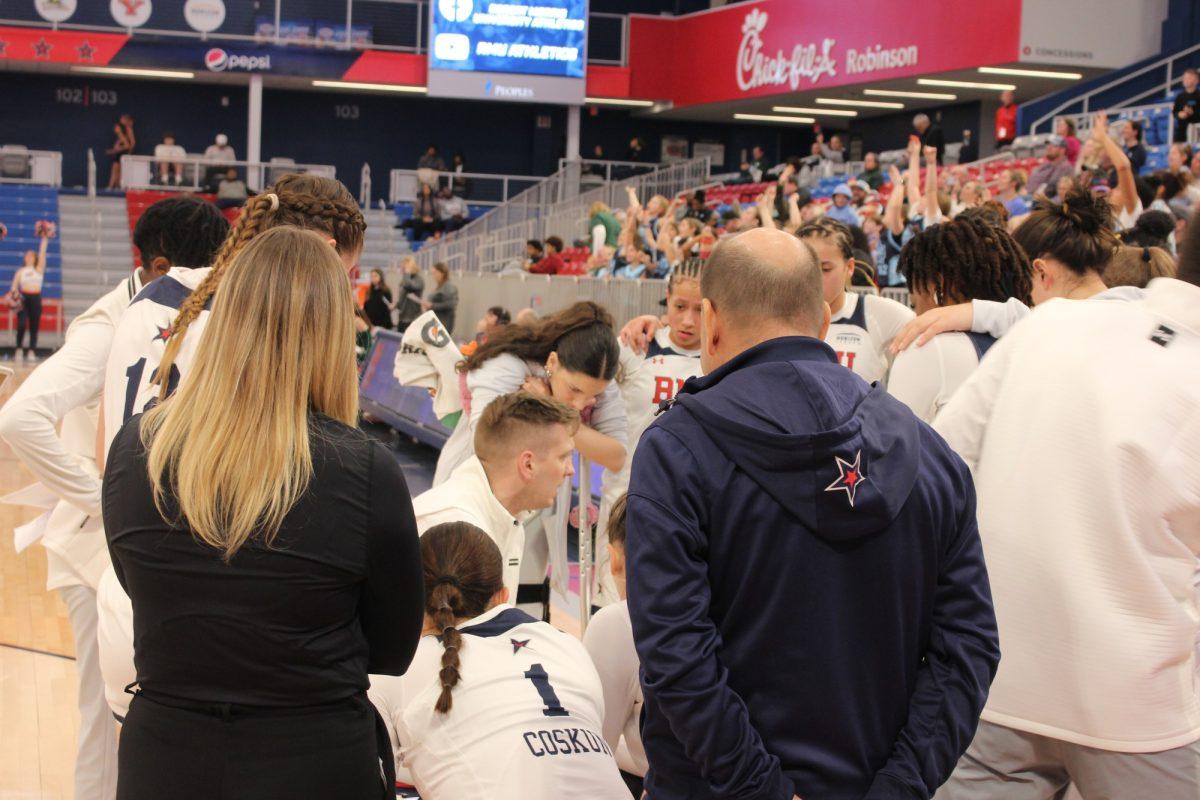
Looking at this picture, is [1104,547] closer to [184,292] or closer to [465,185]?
[184,292]

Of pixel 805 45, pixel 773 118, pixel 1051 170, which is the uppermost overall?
pixel 805 45

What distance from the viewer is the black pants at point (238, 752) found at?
1.94 metres

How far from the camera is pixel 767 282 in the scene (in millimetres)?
2029

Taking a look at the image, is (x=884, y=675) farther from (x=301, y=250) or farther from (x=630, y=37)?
Result: (x=630, y=37)

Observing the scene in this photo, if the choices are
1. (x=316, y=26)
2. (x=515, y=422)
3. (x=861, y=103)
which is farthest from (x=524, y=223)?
(x=515, y=422)

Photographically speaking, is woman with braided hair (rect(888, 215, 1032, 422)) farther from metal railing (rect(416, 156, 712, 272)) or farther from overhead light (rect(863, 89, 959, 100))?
overhead light (rect(863, 89, 959, 100))

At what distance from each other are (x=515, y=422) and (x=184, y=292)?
39.4 inches

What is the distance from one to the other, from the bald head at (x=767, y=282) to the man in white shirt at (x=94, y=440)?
5.41 ft

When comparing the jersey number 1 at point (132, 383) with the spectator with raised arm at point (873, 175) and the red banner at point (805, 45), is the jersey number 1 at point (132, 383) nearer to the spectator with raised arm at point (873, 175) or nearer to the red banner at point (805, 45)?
the spectator with raised arm at point (873, 175)

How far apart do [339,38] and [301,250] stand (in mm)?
26748

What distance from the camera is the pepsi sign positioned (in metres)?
26.6

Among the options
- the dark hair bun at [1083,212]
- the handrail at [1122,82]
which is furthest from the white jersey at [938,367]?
the handrail at [1122,82]

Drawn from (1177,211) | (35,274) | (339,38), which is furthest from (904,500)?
(339,38)

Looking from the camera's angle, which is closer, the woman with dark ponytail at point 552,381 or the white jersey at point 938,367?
the white jersey at point 938,367
